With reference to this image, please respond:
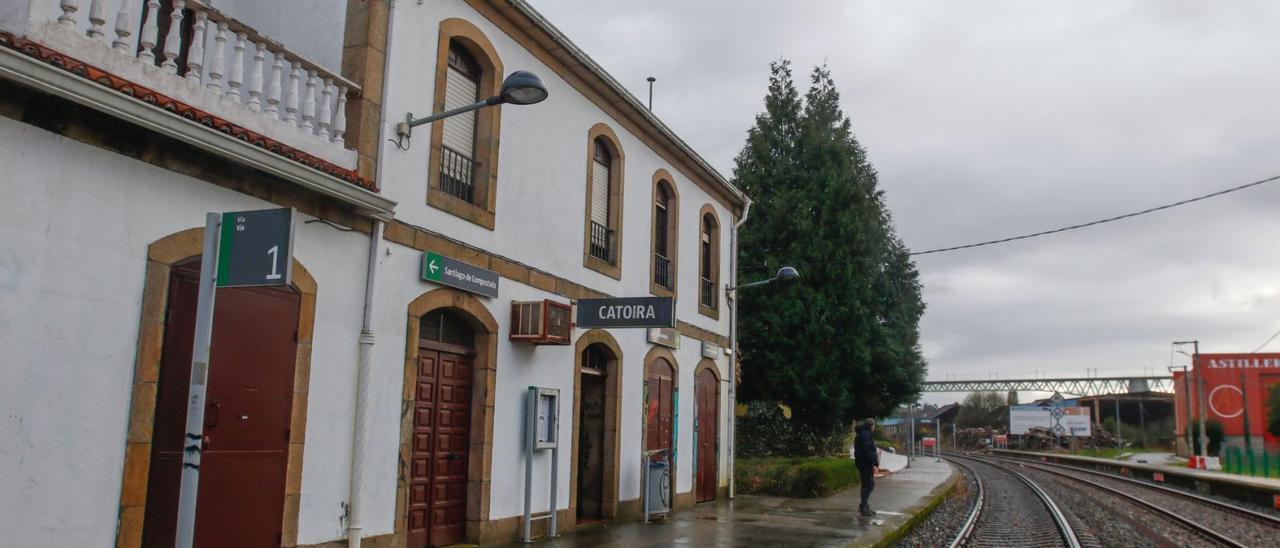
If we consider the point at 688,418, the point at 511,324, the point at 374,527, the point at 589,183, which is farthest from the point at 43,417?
the point at 688,418

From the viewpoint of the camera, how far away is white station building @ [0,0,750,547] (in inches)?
242

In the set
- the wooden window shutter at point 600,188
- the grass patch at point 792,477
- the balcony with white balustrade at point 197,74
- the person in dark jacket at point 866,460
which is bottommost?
the grass patch at point 792,477

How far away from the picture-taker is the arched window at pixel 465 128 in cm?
1020

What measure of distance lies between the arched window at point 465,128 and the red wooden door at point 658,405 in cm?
514

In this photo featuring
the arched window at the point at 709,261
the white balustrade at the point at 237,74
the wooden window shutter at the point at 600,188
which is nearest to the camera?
the white balustrade at the point at 237,74

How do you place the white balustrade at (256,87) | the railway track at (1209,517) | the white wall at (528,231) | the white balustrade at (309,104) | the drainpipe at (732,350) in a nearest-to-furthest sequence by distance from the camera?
the white balustrade at (256,87) < the white balustrade at (309,104) < the white wall at (528,231) < the railway track at (1209,517) < the drainpipe at (732,350)

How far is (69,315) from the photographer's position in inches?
245

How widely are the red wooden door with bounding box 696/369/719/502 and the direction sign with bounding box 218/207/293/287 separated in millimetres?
13065

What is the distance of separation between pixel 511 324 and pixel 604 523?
3.78m

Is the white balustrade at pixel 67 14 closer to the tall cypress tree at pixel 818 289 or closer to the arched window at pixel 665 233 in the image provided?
the arched window at pixel 665 233

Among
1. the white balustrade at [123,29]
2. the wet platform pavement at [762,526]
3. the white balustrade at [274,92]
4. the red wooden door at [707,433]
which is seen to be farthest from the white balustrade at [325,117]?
the red wooden door at [707,433]

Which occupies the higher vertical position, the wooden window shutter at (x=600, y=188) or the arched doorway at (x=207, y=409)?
the wooden window shutter at (x=600, y=188)

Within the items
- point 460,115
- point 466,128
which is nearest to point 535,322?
point 466,128

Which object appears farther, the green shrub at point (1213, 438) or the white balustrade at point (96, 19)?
the green shrub at point (1213, 438)
